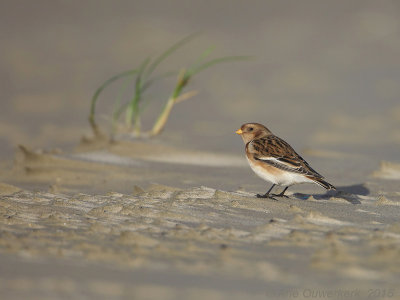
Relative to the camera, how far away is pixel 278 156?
566 centimetres

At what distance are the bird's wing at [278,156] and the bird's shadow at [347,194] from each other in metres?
0.21

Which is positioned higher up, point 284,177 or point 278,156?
point 278,156

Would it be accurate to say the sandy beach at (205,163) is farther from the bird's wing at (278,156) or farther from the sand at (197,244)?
the bird's wing at (278,156)

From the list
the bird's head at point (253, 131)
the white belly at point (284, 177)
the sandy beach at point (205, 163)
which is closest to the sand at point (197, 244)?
the sandy beach at point (205, 163)

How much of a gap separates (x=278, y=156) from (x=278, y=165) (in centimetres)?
12

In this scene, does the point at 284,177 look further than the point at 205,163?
No

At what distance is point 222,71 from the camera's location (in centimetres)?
1498

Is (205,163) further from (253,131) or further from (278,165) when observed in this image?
(278,165)

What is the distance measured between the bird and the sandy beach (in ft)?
0.64

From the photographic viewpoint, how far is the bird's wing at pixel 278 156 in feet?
18.0

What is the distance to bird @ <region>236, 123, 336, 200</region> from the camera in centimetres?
544

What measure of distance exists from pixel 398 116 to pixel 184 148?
Answer: 4337mm

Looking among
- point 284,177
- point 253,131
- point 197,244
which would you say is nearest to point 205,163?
point 253,131

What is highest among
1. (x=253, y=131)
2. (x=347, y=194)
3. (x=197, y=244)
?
(x=253, y=131)
